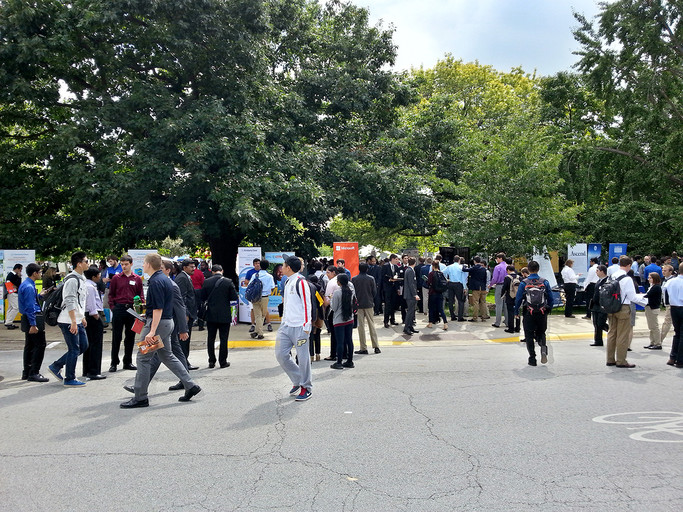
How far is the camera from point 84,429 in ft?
21.5

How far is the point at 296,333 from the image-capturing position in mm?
8062

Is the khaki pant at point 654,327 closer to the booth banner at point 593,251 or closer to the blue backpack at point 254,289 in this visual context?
the blue backpack at point 254,289

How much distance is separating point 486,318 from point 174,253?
1023 inches

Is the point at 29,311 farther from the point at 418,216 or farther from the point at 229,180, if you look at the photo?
the point at 418,216

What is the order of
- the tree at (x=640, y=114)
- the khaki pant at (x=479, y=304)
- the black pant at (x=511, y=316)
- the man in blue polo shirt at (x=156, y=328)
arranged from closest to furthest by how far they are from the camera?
1. the man in blue polo shirt at (x=156, y=328)
2. the black pant at (x=511, y=316)
3. the khaki pant at (x=479, y=304)
4. the tree at (x=640, y=114)

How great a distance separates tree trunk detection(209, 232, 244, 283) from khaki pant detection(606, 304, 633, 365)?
14.4m

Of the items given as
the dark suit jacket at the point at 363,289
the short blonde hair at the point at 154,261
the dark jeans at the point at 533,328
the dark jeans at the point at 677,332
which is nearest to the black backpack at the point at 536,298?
the dark jeans at the point at 533,328

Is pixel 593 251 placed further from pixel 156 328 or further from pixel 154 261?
pixel 156 328

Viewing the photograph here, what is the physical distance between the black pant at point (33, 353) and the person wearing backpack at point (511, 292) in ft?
33.4

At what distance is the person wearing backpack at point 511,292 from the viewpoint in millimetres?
14367

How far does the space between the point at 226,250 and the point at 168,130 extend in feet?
Answer: 23.2

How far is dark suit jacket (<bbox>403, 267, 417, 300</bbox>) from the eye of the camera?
1404 centimetres

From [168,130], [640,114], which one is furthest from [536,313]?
[640,114]

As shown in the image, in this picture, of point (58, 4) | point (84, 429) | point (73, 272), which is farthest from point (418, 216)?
point (84, 429)
